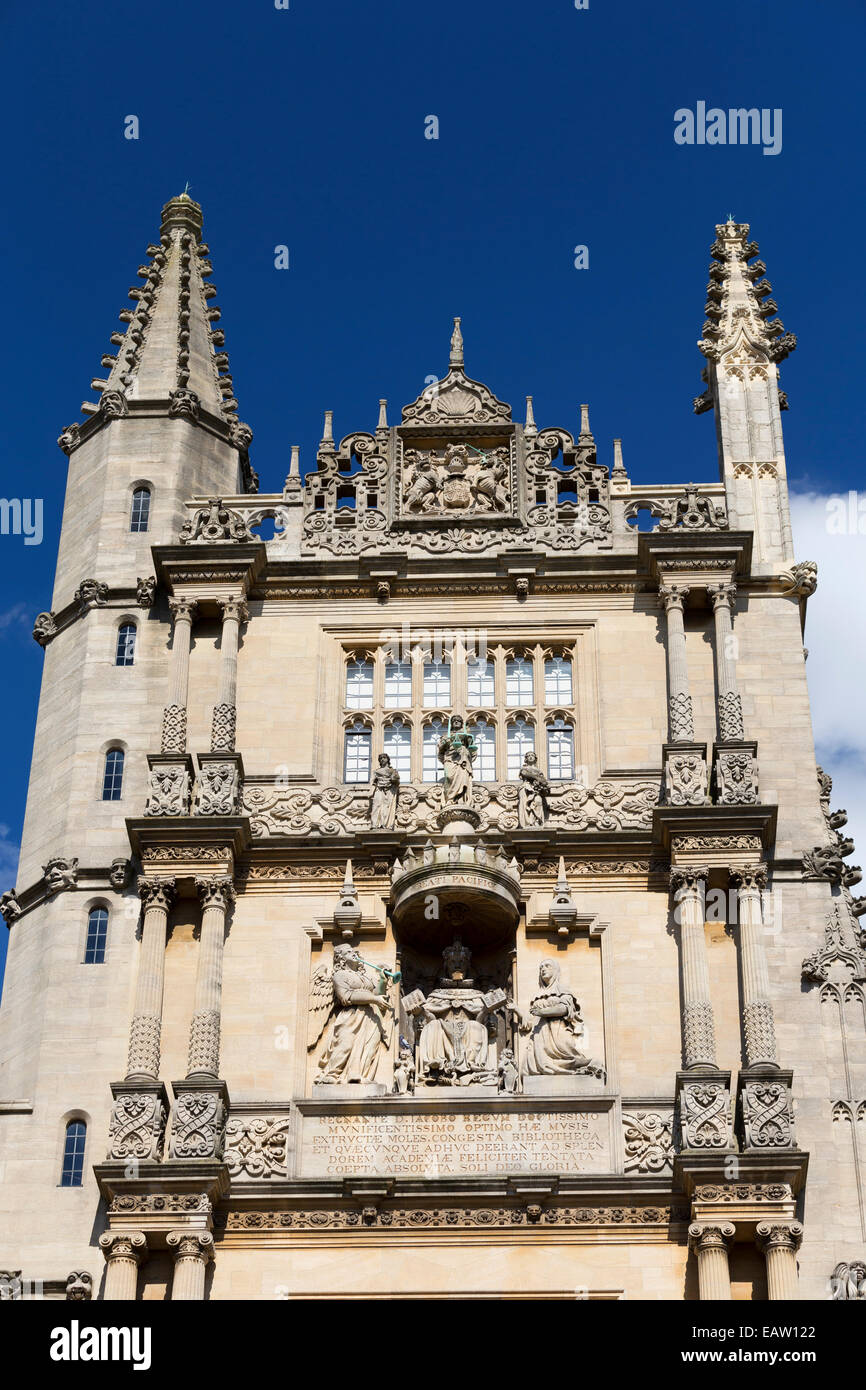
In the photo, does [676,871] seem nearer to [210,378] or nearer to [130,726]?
[130,726]

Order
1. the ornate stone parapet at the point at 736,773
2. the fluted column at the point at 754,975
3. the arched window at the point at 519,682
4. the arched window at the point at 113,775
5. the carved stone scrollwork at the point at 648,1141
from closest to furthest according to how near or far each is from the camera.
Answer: the carved stone scrollwork at the point at 648,1141 → the fluted column at the point at 754,975 → the ornate stone parapet at the point at 736,773 → the arched window at the point at 113,775 → the arched window at the point at 519,682

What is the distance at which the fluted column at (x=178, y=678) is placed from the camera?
28.5m

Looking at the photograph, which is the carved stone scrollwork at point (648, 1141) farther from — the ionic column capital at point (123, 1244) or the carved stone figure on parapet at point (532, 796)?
the ionic column capital at point (123, 1244)

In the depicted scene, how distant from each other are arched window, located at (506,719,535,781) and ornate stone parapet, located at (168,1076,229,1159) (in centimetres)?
518

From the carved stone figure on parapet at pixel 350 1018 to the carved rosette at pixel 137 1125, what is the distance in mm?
1738

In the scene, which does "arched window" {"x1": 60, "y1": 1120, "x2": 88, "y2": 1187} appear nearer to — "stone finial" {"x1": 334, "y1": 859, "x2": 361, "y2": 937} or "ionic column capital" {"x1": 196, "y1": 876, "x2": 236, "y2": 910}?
"ionic column capital" {"x1": 196, "y1": 876, "x2": 236, "y2": 910}

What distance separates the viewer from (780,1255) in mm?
24469

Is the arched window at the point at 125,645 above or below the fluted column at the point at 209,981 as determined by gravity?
above

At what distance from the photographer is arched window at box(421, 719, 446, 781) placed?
28891mm

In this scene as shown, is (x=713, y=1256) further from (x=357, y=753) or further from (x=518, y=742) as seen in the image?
(x=357, y=753)

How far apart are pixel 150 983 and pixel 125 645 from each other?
4893 millimetres

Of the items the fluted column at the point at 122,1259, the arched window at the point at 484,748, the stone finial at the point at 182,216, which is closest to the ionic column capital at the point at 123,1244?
the fluted column at the point at 122,1259
